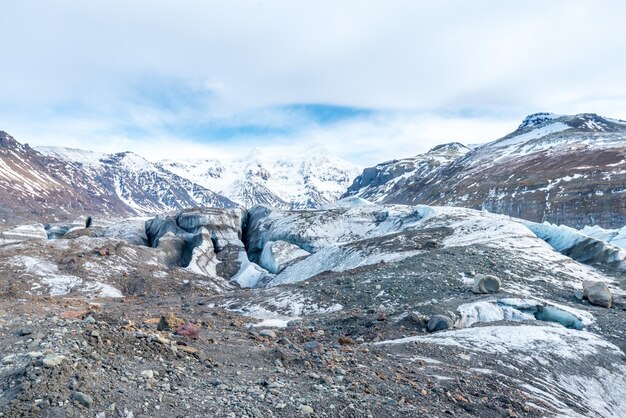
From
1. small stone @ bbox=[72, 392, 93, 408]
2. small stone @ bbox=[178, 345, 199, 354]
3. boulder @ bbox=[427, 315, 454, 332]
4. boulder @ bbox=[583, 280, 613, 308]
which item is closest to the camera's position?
small stone @ bbox=[72, 392, 93, 408]

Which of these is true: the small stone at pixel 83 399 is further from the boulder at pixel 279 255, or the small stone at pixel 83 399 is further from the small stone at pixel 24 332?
the boulder at pixel 279 255

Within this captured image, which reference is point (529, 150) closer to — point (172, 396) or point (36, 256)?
point (36, 256)

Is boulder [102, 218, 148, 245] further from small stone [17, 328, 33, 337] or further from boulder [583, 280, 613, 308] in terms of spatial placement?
boulder [583, 280, 613, 308]

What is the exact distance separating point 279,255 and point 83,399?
154ft

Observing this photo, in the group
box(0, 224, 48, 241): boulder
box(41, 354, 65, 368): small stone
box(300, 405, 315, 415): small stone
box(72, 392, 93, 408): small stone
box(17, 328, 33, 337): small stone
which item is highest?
box(41, 354, 65, 368): small stone

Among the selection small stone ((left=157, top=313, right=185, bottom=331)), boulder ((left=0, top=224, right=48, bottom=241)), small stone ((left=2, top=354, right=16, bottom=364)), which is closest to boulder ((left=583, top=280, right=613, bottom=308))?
small stone ((left=157, top=313, right=185, bottom=331))

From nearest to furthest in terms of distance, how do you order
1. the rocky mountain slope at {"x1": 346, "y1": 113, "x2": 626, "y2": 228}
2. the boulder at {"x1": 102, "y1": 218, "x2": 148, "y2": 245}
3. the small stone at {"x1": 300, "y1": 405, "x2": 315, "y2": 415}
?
the small stone at {"x1": 300, "y1": 405, "x2": 315, "y2": 415} < the boulder at {"x1": 102, "y1": 218, "x2": 148, "y2": 245} < the rocky mountain slope at {"x1": 346, "y1": 113, "x2": 626, "y2": 228}

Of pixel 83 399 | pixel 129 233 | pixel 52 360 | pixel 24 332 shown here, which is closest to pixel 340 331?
pixel 24 332

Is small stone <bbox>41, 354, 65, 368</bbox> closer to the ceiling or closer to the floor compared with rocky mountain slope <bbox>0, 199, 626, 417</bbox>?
closer to the ceiling

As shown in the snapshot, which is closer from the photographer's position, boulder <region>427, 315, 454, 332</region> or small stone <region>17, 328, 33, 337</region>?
small stone <region>17, 328, 33, 337</region>

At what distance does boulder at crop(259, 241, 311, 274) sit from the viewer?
178ft

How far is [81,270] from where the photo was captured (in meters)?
43.2

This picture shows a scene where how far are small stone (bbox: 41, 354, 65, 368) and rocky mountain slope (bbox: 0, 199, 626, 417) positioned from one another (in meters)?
0.05

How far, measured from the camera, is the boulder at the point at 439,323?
21.1m
